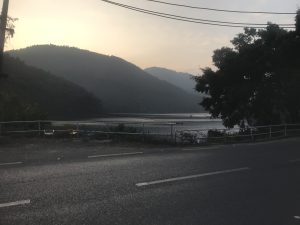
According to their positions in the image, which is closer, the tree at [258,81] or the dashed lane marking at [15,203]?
the dashed lane marking at [15,203]

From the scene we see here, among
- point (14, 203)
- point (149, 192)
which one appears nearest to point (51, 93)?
point (149, 192)

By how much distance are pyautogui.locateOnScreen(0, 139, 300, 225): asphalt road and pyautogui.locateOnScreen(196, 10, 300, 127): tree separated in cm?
2740

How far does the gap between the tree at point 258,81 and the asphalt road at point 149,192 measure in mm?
27401

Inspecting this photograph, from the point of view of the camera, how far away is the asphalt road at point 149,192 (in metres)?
6.77

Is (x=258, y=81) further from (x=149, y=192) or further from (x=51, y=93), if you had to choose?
(x=51, y=93)

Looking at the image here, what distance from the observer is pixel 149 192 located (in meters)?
8.57

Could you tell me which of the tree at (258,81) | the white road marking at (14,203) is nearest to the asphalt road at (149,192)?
the white road marking at (14,203)

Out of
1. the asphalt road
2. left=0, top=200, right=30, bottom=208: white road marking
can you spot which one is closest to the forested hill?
the asphalt road

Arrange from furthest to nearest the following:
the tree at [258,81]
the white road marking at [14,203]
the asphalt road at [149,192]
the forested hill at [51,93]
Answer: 1. the forested hill at [51,93]
2. the tree at [258,81]
3. the white road marking at [14,203]
4. the asphalt road at [149,192]

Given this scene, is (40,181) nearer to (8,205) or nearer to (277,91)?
(8,205)

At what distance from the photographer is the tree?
3912 centimetres

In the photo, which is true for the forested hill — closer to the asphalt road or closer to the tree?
the tree

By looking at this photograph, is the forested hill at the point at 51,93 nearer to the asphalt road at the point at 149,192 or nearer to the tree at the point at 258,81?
the tree at the point at 258,81

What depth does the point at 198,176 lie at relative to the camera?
418 inches
